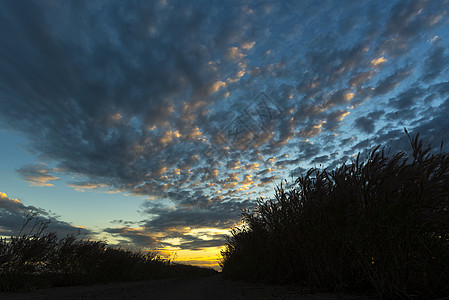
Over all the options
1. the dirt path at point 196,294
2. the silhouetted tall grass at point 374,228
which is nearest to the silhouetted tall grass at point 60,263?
the dirt path at point 196,294

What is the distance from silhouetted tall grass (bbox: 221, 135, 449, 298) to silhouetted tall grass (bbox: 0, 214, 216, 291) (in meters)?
8.58

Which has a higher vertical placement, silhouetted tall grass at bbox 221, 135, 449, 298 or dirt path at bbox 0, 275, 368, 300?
silhouetted tall grass at bbox 221, 135, 449, 298

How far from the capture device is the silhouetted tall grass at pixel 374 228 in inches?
132

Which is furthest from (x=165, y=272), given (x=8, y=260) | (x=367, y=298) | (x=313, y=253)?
(x=367, y=298)

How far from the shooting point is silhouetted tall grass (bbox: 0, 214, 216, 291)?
863cm

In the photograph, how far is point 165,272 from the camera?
21.1 meters

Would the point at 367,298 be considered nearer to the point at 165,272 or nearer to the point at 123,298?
the point at 123,298

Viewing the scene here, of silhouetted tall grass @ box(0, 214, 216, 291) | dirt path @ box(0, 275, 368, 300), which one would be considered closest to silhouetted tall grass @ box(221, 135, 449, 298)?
dirt path @ box(0, 275, 368, 300)

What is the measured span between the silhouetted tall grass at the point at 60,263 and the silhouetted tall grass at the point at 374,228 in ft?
28.2

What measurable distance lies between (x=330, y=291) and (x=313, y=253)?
2.27 ft

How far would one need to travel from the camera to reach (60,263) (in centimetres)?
1125

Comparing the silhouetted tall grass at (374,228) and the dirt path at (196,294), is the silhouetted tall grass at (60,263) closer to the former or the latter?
the dirt path at (196,294)

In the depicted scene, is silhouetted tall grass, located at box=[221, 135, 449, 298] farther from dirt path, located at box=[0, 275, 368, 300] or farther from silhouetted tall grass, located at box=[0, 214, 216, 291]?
silhouetted tall grass, located at box=[0, 214, 216, 291]

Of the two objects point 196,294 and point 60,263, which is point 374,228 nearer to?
point 196,294
